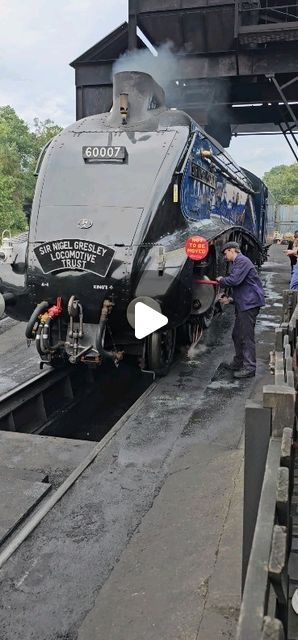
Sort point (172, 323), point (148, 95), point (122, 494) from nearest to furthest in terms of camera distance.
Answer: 1. point (122, 494)
2. point (172, 323)
3. point (148, 95)

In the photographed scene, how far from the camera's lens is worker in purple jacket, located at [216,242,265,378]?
6023mm

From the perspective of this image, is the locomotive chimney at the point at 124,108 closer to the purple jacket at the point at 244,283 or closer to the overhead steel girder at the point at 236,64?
the purple jacket at the point at 244,283

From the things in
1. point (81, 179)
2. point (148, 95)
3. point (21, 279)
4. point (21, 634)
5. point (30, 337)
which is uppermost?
point (148, 95)

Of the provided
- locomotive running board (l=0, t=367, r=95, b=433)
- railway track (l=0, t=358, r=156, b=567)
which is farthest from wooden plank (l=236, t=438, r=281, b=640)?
locomotive running board (l=0, t=367, r=95, b=433)

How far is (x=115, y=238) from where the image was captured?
5340 millimetres

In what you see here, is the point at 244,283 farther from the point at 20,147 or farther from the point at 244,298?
the point at 20,147

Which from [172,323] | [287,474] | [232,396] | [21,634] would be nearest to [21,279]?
[172,323]

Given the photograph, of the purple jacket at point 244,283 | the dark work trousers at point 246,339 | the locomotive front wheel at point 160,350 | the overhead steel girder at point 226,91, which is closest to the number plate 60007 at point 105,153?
the purple jacket at point 244,283

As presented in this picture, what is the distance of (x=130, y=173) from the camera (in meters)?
5.73

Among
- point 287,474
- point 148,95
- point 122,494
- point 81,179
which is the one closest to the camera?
point 287,474

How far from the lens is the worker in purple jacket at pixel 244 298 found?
6.02 m

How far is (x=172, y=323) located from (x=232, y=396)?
2.93 feet

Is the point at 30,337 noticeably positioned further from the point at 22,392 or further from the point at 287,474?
the point at 287,474

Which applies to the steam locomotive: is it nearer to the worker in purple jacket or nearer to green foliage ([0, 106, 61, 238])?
the worker in purple jacket
